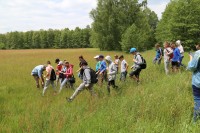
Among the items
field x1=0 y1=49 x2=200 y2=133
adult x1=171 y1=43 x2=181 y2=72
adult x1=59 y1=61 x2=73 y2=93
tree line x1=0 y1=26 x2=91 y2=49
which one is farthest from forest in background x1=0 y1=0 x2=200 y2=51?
tree line x1=0 y1=26 x2=91 y2=49

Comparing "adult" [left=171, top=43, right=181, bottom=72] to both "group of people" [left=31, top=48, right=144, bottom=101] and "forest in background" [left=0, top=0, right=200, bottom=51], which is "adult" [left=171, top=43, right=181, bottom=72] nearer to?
"group of people" [left=31, top=48, right=144, bottom=101]

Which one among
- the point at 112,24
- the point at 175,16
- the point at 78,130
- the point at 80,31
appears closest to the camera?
the point at 78,130

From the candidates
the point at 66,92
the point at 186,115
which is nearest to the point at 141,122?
the point at 186,115

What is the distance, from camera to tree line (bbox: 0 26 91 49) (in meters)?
117

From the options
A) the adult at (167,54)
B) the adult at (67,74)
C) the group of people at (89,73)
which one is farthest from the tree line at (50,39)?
the adult at (67,74)

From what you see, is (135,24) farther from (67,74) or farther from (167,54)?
(67,74)

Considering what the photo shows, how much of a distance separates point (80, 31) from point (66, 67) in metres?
108

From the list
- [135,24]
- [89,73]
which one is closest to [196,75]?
[89,73]

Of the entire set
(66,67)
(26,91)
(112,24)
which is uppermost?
(112,24)

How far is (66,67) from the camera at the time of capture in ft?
40.0

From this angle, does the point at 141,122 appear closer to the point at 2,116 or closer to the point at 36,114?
the point at 36,114

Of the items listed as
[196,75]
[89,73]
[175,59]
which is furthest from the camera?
[175,59]

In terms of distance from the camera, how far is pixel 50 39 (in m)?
125

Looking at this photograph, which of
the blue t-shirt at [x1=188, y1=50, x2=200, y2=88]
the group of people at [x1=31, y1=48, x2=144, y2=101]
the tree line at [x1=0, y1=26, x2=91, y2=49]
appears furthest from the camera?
the tree line at [x1=0, y1=26, x2=91, y2=49]
